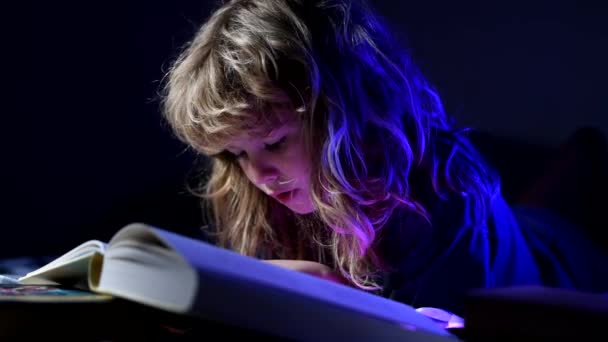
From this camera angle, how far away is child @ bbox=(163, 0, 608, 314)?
821mm

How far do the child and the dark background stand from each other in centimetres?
50

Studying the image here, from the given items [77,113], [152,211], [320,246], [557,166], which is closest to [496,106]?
[557,166]

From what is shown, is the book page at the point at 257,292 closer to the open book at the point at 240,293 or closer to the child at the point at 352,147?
the open book at the point at 240,293

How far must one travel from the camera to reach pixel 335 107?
2.82 ft

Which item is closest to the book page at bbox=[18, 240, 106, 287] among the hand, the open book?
the open book

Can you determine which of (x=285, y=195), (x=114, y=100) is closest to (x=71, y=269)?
(x=285, y=195)

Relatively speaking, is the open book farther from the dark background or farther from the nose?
the dark background

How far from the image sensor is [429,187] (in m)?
0.86

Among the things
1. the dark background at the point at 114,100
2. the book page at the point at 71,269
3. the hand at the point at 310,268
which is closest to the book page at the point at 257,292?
the book page at the point at 71,269

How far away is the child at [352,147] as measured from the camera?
821 millimetres

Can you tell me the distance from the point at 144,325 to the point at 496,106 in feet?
3.19

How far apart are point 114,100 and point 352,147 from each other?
0.96 metres

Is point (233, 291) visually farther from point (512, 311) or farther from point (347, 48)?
point (347, 48)

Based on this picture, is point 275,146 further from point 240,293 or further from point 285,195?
point 240,293
